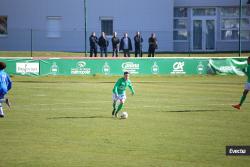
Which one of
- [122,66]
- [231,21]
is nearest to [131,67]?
[122,66]

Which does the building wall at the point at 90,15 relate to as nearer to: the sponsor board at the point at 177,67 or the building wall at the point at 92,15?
the building wall at the point at 92,15

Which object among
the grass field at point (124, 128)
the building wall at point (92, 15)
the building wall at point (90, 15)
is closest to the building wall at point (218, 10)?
the building wall at point (92, 15)

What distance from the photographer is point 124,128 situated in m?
20.0

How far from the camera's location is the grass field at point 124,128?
599 inches

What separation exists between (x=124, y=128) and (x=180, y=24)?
39.8 m

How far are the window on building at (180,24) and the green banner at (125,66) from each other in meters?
14.7

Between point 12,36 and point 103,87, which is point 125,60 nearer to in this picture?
point 103,87

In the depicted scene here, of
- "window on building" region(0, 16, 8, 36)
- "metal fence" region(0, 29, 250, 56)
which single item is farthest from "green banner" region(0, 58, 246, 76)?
"window on building" region(0, 16, 8, 36)

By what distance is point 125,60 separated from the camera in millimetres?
41969

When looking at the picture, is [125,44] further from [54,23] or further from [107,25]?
[54,23]

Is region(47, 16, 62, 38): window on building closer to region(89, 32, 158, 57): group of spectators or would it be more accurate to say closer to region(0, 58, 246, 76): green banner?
region(89, 32, 158, 57): group of spectators

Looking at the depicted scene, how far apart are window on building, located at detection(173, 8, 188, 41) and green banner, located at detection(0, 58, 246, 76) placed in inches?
577

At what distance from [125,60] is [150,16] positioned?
Result: 50.8 ft

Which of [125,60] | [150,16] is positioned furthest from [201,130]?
[150,16]
